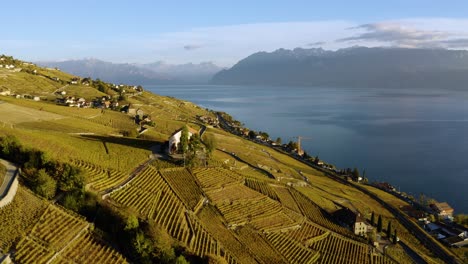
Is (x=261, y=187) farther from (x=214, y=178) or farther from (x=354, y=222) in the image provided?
(x=354, y=222)

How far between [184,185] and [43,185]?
1441 cm

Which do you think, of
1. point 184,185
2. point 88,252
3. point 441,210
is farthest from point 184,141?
point 441,210

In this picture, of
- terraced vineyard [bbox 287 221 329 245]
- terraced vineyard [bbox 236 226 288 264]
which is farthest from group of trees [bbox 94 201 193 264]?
terraced vineyard [bbox 287 221 329 245]

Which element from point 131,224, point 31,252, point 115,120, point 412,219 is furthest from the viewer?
point 115,120

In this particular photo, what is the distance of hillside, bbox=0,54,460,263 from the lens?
21406 mm

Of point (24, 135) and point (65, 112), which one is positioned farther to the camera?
point (65, 112)

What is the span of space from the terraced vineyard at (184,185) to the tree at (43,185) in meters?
11.5

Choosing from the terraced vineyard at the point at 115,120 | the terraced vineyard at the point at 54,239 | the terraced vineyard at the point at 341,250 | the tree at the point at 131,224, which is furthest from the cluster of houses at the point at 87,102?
the tree at the point at 131,224

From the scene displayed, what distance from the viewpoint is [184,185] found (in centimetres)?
3581

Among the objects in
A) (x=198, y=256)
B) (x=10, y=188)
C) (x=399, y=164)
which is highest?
(x=10, y=188)

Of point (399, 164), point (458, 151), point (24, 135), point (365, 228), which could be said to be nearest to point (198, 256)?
point (24, 135)

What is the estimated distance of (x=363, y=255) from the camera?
34438mm

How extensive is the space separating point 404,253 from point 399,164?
62.1 meters

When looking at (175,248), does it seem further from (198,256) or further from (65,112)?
(65,112)
